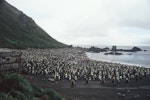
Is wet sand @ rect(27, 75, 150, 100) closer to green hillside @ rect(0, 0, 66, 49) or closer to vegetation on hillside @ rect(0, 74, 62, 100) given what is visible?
vegetation on hillside @ rect(0, 74, 62, 100)

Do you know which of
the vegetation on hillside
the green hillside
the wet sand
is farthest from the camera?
the green hillside

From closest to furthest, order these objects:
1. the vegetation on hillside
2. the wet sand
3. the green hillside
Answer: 1. the vegetation on hillside
2. the wet sand
3. the green hillside

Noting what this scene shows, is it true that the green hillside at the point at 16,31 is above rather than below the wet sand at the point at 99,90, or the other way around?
above

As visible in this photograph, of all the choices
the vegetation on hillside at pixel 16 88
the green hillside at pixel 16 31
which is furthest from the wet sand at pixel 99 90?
the green hillside at pixel 16 31

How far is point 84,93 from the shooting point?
38.4 metres

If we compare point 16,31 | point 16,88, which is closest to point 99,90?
point 16,88

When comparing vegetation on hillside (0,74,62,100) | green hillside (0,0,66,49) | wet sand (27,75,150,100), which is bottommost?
wet sand (27,75,150,100)

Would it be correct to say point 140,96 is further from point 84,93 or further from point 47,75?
point 47,75

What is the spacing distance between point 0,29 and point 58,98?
119391mm

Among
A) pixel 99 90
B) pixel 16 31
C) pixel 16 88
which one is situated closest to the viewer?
pixel 16 88

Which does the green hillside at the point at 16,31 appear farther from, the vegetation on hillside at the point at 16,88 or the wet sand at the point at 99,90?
the vegetation on hillside at the point at 16,88

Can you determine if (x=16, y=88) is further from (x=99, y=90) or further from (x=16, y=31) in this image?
(x=16, y=31)

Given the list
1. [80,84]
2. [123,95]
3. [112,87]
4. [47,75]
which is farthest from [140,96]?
[47,75]

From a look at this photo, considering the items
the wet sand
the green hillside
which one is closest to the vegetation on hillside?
the wet sand
